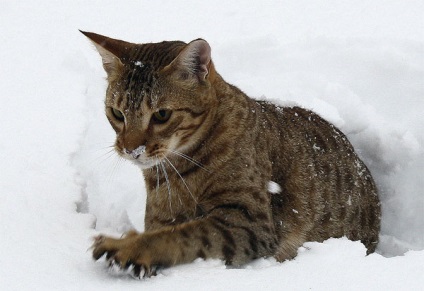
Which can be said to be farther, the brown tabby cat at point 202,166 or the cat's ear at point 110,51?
the cat's ear at point 110,51

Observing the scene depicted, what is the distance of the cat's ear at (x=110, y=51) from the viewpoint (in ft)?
14.1

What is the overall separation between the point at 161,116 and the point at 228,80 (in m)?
2.92

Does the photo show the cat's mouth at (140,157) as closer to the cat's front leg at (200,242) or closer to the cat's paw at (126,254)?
the cat's front leg at (200,242)

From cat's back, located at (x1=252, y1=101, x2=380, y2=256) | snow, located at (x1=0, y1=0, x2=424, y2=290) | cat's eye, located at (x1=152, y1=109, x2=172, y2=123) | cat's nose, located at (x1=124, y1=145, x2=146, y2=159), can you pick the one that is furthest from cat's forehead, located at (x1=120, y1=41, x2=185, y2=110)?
cat's back, located at (x1=252, y1=101, x2=380, y2=256)

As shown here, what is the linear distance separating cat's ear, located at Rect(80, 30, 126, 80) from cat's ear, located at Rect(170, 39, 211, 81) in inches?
15.9

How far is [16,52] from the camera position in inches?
277

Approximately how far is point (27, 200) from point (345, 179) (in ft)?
7.95

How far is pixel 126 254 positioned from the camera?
3.57 meters

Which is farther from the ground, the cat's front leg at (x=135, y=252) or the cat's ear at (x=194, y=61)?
the cat's ear at (x=194, y=61)

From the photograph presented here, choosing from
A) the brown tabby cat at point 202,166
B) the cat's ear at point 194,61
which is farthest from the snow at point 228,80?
the cat's ear at point 194,61

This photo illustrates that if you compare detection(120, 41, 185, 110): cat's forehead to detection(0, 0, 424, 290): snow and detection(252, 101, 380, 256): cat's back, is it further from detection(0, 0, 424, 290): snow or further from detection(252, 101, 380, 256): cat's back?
detection(252, 101, 380, 256): cat's back

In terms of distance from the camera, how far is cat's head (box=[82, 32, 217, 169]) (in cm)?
409

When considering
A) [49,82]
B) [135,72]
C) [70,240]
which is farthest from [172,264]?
[49,82]

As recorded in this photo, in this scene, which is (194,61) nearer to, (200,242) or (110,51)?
(110,51)
